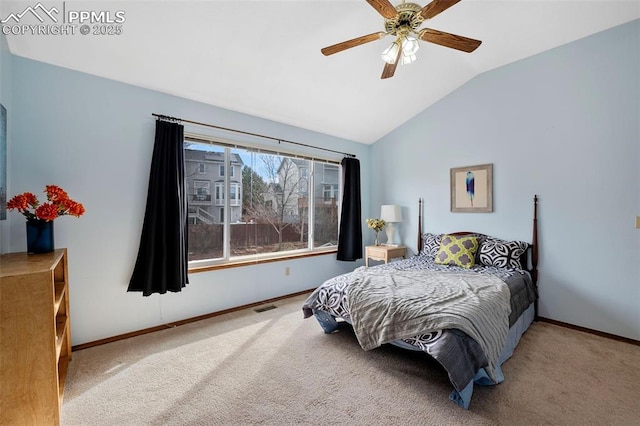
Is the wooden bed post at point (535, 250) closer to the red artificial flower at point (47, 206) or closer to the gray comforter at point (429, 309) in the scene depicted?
the gray comforter at point (429, 309)

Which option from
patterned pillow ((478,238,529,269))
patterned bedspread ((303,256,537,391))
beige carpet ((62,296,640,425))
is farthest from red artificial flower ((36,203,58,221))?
patterned pillow ((478,238,529,269))

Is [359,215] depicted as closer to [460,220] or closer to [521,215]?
[460,220]

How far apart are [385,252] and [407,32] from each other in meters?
2.82

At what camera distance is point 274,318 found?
3121 mm

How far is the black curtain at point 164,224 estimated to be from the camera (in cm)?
264

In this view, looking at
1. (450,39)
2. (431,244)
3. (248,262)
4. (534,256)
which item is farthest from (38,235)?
(534,256)

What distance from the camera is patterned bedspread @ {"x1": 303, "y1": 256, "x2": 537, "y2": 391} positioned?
1685 millimetres

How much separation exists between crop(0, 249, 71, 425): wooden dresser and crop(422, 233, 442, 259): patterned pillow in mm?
3731

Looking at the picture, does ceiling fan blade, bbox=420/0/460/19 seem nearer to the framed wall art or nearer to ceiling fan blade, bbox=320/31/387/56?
ceiling fan blade, bbox=320/31/387/56

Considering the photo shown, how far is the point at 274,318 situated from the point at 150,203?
5.69 feet

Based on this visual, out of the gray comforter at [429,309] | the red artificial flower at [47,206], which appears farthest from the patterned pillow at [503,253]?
the red artificial flower at [47,206]

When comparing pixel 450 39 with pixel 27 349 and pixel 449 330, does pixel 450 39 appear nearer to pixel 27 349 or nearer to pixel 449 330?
pixel 449 330

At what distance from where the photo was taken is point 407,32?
2.04 m

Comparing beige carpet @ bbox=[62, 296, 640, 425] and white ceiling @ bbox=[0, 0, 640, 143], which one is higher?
white ceiling @ bbox=[0, 0, 640, 143]
